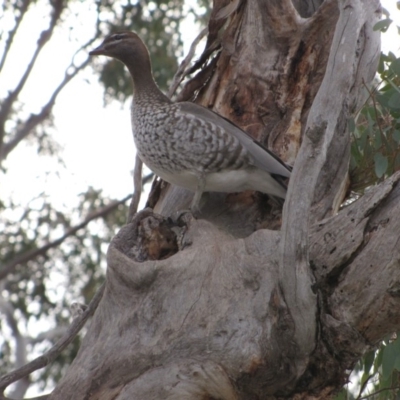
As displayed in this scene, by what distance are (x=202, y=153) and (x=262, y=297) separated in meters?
1.13

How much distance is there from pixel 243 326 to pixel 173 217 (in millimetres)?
789

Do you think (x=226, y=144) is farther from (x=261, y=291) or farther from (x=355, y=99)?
(x=261, y=291)

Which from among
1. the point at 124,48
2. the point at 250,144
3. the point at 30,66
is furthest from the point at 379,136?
the point at 30,66

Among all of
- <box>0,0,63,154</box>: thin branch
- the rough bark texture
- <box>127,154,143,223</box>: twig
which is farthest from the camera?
<box>0,0,63,154</box>: thin branch

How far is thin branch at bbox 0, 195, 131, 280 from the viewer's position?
729cm

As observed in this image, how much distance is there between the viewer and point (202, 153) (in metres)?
3.77

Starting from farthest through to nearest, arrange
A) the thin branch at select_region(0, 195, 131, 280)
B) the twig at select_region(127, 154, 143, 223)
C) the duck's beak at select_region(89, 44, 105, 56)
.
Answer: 1. the thin branch at select_region(0, 195, 131, 280)
2. the duck's beak at select_region(89, 44, 105, 56)
3. the twig at select_region(127, 154, 143, 223)

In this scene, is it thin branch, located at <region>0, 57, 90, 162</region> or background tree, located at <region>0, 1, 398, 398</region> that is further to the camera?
thin branch, located at <region>0, 57, 90, 162</region>

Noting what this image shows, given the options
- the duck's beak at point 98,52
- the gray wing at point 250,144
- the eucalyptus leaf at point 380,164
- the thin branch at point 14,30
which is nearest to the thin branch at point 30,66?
the thin branch at point 14,30

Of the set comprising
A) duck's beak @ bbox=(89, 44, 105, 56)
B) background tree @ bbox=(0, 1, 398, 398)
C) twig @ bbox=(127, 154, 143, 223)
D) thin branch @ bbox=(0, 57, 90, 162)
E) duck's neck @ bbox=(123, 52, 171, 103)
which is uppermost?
thin branch @ bbox=(0, 57, 90, 162)

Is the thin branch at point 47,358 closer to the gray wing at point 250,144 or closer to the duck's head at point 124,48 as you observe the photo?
the gray wing at point 250,144

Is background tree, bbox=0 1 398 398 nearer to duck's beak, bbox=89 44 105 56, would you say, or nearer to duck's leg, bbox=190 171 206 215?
duck's leg, bbox=190 171 206 215

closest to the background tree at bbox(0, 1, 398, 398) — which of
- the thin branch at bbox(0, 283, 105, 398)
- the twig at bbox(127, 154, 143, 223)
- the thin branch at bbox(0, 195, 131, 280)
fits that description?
the thin branch at bbox(0, 283, 105, 398)

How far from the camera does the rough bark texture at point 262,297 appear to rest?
8.54 ft
